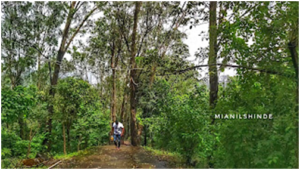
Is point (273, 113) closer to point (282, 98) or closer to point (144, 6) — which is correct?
point (282, 98)

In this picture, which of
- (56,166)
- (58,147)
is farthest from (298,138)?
(58,147)

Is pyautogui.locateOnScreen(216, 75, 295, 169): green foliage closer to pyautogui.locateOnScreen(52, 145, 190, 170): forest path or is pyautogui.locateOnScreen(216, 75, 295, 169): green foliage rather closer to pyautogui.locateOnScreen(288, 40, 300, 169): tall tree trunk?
pyautogui.locateOnScreen(288, 40, 300, 169): tall tree trunk

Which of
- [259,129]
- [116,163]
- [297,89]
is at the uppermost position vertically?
[297,89]

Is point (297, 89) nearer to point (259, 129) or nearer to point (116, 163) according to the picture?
point (259, 129)

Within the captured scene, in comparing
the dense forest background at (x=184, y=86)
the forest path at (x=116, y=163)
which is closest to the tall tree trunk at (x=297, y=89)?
the dense forest background at (x=184, y=86)

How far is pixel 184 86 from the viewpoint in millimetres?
21547

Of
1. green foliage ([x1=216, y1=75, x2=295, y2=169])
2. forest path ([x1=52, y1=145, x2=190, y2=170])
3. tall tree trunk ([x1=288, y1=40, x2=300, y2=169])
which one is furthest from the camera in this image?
forest path ([x1=52, y1=145, x2=190, y2=170])

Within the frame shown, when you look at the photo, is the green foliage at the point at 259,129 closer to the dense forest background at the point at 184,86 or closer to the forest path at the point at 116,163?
the dense forest background at the point at 184,86

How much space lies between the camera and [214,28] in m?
4.24

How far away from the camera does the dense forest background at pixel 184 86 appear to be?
3.21 meters

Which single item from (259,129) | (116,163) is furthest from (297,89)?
(116,163)

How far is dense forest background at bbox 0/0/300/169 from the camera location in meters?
3.21

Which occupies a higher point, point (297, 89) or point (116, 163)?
point (297, 89)

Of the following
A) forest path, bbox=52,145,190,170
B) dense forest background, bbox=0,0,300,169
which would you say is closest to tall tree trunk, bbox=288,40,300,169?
dense forest background, bbox=0,0,300,169
